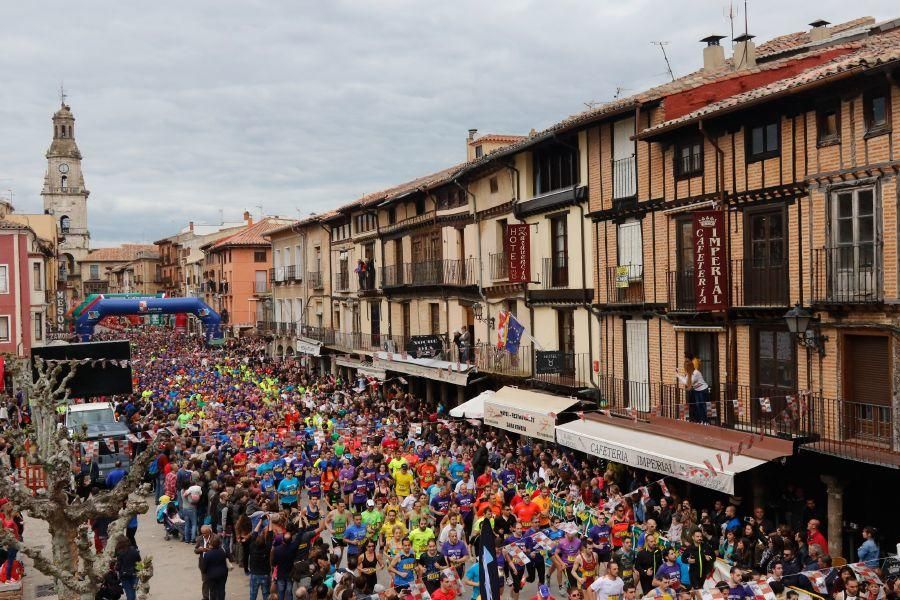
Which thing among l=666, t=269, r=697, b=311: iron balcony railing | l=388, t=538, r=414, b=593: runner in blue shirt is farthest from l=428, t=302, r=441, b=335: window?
l=388, t=538, r=414, b=593: runner in blue shirt

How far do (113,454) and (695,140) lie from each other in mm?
17963

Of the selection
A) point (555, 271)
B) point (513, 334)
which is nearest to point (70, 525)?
point (513, 334)

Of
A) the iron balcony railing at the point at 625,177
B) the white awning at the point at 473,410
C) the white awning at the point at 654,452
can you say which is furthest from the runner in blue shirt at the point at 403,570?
the white awning at the point at 473,410

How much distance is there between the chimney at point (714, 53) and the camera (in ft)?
78.8

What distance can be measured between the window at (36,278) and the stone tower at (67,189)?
7977 centimetres

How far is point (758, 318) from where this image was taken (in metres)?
17.7

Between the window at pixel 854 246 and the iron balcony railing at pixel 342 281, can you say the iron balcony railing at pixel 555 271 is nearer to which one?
the window at pixel 854 246

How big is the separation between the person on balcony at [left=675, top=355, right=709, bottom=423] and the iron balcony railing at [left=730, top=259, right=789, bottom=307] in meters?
1.80

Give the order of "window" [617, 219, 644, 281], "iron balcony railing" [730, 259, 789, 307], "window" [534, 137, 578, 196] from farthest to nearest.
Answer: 1. "window" [534, 137, 578, 196]
2. "window" [617, 219, 644, 281]
3. "iron balcony railing" [730, 259, 789, 307]

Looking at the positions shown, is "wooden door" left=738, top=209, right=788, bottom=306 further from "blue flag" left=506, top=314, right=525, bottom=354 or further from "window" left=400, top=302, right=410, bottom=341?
"window" left=400, top=302, right=410, bottom=341

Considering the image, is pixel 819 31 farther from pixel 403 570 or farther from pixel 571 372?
pixel 403 570

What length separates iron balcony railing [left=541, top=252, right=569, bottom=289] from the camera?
81.7ft

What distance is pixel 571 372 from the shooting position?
80.4ft

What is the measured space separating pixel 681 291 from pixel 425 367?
1456 cm
